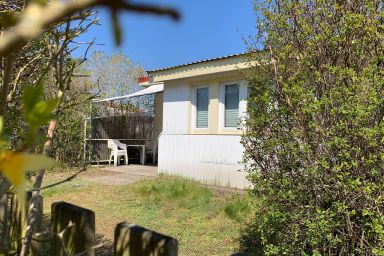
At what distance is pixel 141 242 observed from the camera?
2.11 metres

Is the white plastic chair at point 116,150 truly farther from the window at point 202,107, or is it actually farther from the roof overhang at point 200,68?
the window at point 202,107

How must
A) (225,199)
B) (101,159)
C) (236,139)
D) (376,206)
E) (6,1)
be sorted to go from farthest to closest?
(101,159)
(236,139)
(225,199)
(376,206)
(6,1)

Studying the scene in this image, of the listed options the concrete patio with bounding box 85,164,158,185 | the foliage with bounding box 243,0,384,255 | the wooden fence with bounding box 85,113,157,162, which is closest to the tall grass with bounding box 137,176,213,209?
the concrete patio with bounding box 85,164,158,185

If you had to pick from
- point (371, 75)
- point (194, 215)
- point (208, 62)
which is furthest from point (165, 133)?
point (371, 75)

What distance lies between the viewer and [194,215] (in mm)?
7902

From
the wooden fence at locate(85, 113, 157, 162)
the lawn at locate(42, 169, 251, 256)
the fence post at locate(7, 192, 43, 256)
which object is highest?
the wooden fence at locate(85, 113, 157, 162)

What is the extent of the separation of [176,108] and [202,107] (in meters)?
1.13

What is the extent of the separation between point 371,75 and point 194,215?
16.6 feet

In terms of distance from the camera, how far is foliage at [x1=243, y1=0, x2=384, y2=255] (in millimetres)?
3482

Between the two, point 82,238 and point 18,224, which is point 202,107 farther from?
point 82,238

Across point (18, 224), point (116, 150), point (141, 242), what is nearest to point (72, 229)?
point (141, 242)

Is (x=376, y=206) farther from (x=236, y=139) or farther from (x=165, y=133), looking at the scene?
(x=165, y=133)

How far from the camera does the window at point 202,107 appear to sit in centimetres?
1302

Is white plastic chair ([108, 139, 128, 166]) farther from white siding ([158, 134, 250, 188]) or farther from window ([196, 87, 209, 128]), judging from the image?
window ([196, 87, 209, 128])
